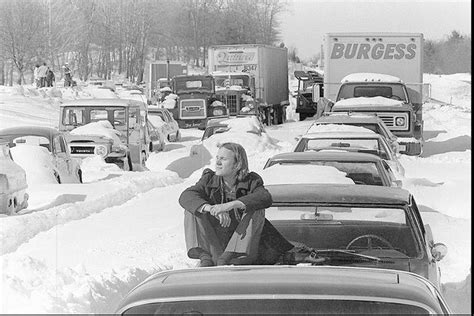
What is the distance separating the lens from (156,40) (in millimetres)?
65438

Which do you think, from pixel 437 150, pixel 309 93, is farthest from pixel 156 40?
pixel 437 150

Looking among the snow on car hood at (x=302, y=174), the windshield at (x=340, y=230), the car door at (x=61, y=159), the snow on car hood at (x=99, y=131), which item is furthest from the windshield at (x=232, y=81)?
the windshield at (x=340, y=230)

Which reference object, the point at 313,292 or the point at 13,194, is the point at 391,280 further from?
the point at 13,194

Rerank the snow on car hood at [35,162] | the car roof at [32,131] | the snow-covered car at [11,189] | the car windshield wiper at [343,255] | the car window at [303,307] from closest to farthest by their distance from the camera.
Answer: the car window at [303,307], the car windshield wiper at [343,255], the snow-covered car at [11,189], the snow on car hood at [35,162], the car roof at [32,131]

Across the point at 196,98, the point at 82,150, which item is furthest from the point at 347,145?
the point at 196,98

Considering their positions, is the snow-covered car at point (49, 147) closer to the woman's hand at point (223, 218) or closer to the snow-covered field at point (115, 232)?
the snow-covered field at point (115, 232)

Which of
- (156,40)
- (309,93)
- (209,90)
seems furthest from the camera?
(156,40)

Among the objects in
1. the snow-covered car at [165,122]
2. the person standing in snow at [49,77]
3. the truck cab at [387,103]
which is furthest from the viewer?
the person standing in snow at [49,77]

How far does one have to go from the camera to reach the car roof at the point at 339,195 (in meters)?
6.29

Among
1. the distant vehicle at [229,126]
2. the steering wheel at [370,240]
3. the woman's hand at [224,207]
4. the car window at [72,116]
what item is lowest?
the distant vehicle at [229,126]

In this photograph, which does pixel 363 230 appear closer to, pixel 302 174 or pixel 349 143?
pixel 302 174

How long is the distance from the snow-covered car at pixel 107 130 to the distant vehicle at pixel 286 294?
17.1 metres

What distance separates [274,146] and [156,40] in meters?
40.7

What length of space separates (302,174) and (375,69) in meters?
15.5
